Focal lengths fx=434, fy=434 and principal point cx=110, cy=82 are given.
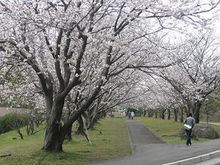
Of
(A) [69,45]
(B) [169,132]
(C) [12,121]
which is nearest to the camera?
(A) [69,45]

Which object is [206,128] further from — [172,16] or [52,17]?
→ [52,17]

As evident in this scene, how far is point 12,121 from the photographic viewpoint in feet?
137

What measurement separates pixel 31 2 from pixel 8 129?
108 feet

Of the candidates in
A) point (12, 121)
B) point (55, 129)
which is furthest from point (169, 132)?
point (55, 129)

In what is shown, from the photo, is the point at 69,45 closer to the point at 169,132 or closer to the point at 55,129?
the point at 55,129

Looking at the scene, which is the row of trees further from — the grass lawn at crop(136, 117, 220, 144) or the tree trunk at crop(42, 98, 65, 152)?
the grass lawn at crop(136, 117, 220, 144)

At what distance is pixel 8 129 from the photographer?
44438 millimetres

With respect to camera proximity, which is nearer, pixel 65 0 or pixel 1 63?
pixel 65 0

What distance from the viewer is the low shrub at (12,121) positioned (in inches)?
1530

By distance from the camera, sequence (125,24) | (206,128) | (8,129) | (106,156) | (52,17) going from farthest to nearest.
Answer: (8,129) < (206,128) < (106,156) < (125,24) < (52,17)

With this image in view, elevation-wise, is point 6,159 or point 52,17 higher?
point 52,17

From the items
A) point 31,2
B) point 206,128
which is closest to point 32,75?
point 31,2

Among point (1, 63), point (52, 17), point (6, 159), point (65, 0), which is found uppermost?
point (65, 0)

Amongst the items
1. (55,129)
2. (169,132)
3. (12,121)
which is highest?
(12,121)
